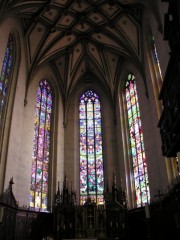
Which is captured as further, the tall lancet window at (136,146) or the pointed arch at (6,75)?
the tall lancet window at (136,146)

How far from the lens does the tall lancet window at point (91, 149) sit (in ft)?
63.9

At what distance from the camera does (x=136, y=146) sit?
61.2 feet

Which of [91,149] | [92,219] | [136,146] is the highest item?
[91,149]

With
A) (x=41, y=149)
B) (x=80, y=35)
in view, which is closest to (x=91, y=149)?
(x=41, y=149)

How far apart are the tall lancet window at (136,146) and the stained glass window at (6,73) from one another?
30.3ft

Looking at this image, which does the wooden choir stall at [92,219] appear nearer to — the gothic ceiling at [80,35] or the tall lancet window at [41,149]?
the tall lancet window at [41,149]

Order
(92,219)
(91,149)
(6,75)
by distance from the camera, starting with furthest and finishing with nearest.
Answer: (91,149) < (6,75) < (92,219)

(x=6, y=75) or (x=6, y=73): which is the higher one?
(x=6, y=73)

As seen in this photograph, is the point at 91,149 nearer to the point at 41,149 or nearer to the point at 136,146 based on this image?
the point at 136,146

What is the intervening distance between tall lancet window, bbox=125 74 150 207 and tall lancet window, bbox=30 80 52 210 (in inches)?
247

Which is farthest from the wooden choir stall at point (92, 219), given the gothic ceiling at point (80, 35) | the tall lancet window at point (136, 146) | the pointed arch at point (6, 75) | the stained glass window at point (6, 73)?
the gothic ceiling at point (80, 35)

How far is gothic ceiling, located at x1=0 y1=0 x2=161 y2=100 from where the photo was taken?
17656mm

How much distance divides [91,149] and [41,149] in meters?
4.23

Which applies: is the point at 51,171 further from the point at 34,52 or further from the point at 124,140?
the point at 34,52
